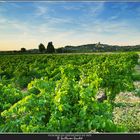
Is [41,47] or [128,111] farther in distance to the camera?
[128,111]

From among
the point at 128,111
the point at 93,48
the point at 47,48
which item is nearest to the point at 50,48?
the point at 47,48

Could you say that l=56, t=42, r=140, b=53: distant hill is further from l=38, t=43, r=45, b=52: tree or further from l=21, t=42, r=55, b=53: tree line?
l=38, t=43, r=45, b=52: tree

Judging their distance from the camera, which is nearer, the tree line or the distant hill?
the tree line

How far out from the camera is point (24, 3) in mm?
3613

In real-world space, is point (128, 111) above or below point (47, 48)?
below

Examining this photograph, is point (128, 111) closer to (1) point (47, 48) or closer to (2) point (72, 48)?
(2) point (72, 48)

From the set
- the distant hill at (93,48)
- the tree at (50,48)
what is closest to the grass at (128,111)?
the distant hill at (93,48)

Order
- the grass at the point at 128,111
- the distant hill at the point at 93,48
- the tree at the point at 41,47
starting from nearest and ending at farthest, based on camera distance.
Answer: the tree at the point at 41,47
the distant hill at the point at 93,48
the grass at the point at 128,111

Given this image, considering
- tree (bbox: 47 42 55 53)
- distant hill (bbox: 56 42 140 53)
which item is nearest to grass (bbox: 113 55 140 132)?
distant hill (bbox: 56 42 140 53)

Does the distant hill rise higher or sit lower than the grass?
higher

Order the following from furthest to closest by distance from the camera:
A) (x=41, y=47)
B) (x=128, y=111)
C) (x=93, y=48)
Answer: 1. (x=128, y=111)
2. (x=93, y=48)
3. (x=41, y=47)

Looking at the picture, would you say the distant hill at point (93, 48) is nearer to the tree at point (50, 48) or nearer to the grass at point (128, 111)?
the tree at point (50, 48)

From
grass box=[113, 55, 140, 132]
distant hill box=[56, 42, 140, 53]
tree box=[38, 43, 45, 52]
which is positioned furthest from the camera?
grass box=[113, 55, 140, 132]

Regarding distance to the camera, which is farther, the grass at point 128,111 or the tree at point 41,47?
the grass at point 128,111
